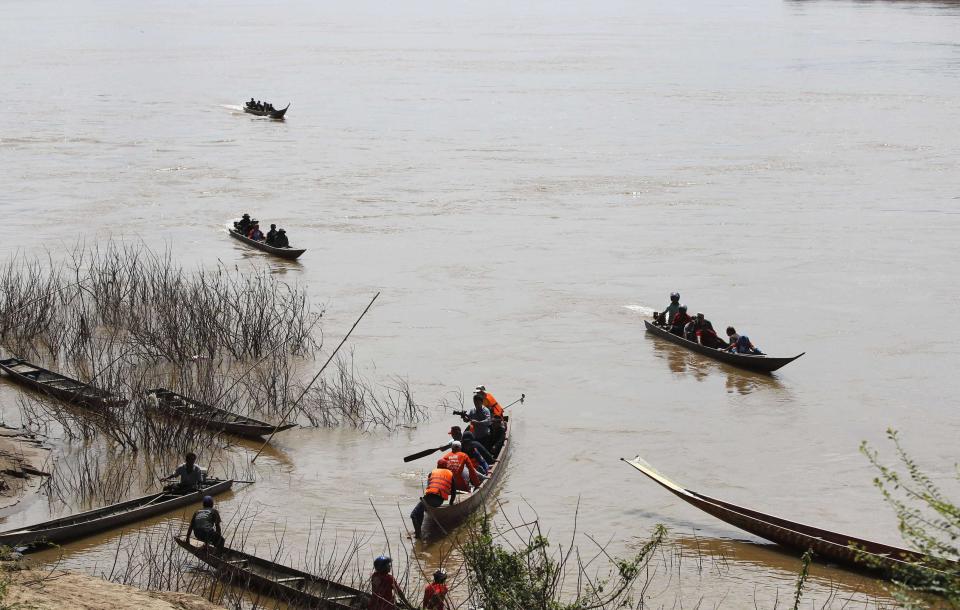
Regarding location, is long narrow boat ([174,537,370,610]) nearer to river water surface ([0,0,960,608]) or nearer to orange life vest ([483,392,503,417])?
river water surface ([0,0,960,608])

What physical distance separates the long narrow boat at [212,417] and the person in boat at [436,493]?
12.3 feet

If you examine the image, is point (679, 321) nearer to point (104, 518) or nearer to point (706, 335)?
point (706, 335)

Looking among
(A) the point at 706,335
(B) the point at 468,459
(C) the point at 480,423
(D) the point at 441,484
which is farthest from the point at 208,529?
Answer: (A) the point at 706,335

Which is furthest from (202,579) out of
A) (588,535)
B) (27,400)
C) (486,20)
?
(486,20)

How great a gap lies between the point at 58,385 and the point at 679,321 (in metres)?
13.1

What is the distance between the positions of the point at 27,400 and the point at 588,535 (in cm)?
1030

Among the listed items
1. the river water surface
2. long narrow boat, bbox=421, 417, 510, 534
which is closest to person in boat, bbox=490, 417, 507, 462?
the river water surface

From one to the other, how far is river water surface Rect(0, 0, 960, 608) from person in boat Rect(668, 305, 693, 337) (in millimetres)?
449

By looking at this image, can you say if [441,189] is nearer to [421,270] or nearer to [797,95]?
[421,270]

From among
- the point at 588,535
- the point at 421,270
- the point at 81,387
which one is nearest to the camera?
the point at 588,535

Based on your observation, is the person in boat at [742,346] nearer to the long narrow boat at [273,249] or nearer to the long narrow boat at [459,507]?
the long narrow boat at [459,507]

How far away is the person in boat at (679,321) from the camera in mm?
24453

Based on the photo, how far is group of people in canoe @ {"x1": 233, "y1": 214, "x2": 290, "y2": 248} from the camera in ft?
106

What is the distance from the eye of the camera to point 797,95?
73.5m
